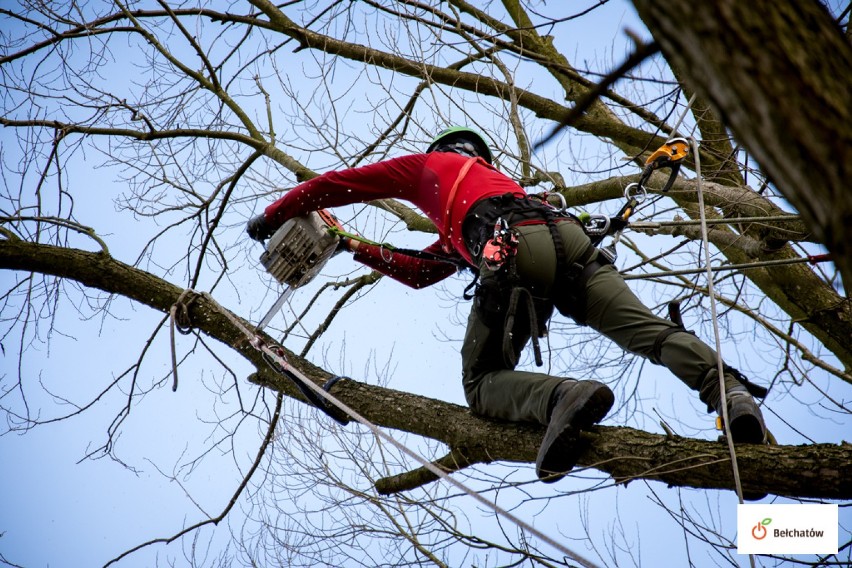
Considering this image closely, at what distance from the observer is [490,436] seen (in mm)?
2994

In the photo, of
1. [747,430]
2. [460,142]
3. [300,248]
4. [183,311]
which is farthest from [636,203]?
[183,311]

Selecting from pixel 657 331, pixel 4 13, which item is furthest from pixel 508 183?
pixel 4 13

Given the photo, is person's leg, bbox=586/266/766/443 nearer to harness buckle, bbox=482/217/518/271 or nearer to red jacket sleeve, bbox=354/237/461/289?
harness buckle, bbox=482/217/518/271

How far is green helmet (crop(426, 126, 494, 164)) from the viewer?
355cm

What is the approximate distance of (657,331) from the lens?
114 inches

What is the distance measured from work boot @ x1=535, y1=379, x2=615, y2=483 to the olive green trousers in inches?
3.9

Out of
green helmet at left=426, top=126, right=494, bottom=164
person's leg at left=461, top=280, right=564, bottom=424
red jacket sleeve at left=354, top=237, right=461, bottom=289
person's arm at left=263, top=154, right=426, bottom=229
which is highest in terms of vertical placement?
green helmet at left=426, top=126, right=494, bottom=164

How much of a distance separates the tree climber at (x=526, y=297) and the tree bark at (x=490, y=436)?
0.36 ft

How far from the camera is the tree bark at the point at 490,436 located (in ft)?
7.77

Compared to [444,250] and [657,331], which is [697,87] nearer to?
[657,331]

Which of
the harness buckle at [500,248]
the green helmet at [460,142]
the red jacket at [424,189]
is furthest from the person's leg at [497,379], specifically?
the green helmet at [460,142]

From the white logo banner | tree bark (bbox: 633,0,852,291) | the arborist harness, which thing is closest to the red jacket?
the arborist harness

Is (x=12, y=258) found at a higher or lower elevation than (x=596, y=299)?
higher

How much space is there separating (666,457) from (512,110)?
276 cm
